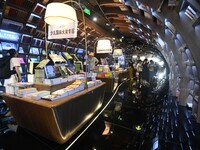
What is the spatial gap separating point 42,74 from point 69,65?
81 centimetres

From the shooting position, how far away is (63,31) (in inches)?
115

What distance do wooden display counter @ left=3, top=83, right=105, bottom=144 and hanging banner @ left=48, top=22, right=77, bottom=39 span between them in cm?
125

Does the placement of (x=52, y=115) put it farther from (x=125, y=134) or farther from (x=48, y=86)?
(x=125, y=134)

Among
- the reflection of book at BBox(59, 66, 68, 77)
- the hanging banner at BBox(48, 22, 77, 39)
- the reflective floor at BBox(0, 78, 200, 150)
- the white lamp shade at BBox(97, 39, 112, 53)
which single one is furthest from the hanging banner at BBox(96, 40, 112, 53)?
the reflection of book at BBox(59, 66, 68, 77)

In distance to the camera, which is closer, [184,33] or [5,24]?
[184,33]

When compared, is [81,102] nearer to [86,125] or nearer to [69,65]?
[86,125]

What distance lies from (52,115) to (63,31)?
1.82 meters

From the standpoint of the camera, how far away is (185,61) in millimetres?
4586

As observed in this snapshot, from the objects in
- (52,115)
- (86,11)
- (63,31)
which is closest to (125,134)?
(52,115)

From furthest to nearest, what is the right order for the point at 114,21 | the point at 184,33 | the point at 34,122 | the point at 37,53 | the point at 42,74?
the point at 114,21 → the point at 37,53 → the point at 184,33 → the point at 42,74 → the point at 34,122

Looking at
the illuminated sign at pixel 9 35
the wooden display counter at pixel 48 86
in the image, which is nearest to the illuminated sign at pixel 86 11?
the illuminated sign at pixel 9 35

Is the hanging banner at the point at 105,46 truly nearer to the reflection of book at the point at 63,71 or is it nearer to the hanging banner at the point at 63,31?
the hanging banner at the point at 63,31

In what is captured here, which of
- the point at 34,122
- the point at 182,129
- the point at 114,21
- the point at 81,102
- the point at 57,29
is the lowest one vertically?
the point at 182,129

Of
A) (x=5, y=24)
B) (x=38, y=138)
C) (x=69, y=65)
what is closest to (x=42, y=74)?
(x=69, y=65)
